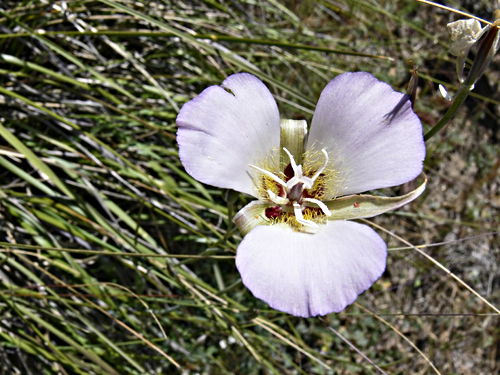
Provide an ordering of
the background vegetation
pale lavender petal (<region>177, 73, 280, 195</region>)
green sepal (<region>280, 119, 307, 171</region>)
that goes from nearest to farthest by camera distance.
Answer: pale lavender petal (<region>177, 73, 280, 195</region>) → green sepal (<region>280, 119, 307, 171</region>) → the background vegetation

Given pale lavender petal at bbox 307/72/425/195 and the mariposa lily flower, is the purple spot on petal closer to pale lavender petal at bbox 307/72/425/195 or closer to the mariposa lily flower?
the mariposa lily flower

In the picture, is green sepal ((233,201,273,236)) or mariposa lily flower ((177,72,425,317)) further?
green sepal ((233,201,273,236))

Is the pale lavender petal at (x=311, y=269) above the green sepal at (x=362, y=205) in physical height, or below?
below

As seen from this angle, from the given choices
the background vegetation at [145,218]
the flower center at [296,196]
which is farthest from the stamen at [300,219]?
the background vegetation at [145,218]

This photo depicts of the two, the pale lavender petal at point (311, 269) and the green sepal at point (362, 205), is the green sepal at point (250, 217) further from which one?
the green sepal at point (362, 205)

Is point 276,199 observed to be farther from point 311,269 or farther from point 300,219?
point 311,269

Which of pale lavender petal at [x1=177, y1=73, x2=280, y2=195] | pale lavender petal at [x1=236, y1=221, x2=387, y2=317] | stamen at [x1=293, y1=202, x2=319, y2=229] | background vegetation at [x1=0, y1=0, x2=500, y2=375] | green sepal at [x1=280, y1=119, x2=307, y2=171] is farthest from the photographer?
background vegetation at [x1=0, y1=0, x2=500, y2=375]

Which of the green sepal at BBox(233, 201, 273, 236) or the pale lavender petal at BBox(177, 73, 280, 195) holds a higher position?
the pale lavender petal at BBox(177, 73, 280, 195)

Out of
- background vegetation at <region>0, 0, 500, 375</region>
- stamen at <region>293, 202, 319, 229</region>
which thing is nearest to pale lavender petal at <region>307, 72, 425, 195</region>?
stamen at <region>293, 202, 319, 229</region>
